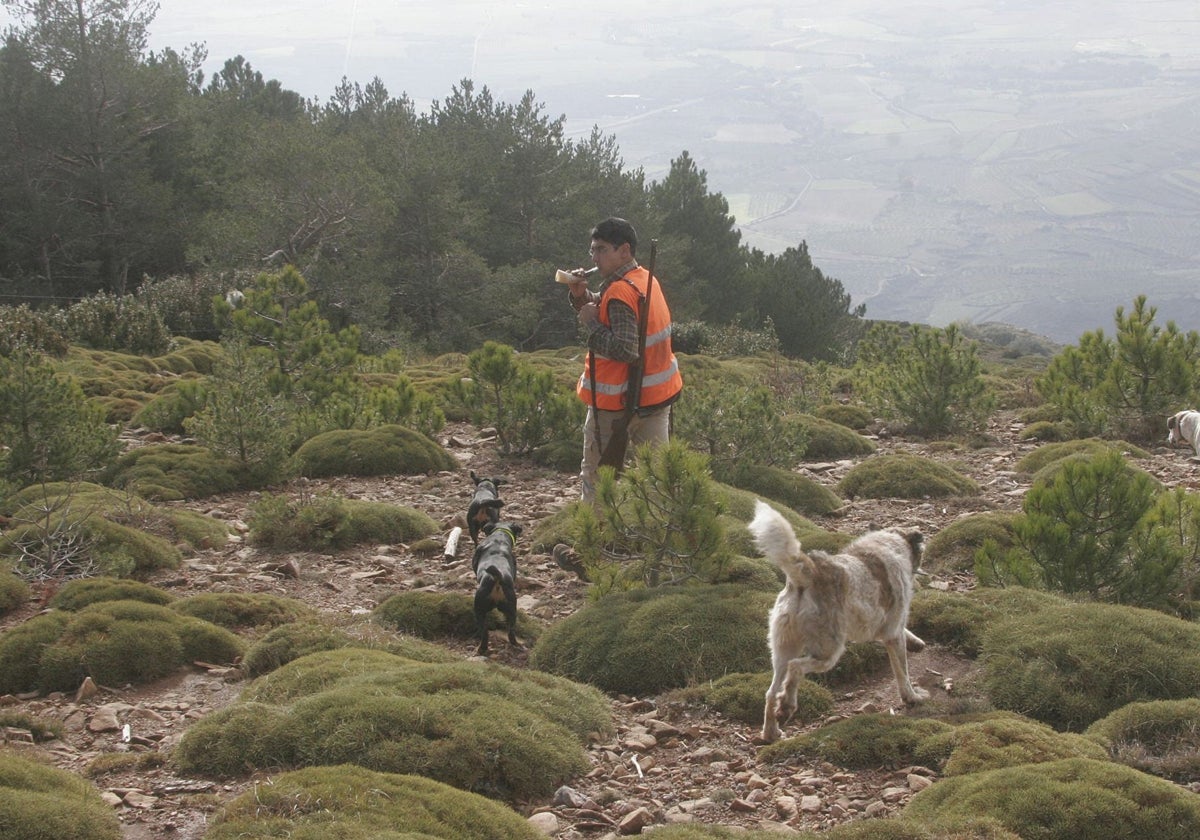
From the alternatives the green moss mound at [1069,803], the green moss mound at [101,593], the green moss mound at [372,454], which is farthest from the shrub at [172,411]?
the green moss mound at [1069,803]

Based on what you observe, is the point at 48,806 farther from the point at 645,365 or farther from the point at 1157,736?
the point at 645,365

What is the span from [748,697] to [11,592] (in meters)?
5.30

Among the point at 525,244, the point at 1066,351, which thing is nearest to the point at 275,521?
the point at 1066,351

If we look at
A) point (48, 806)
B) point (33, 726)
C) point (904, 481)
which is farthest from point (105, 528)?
point (904, 481)

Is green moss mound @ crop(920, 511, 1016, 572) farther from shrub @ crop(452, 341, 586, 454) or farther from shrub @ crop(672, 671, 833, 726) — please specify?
shrub @ crop(452, 341, 586, 454)

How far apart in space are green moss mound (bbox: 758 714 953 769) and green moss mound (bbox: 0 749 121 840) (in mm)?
2989

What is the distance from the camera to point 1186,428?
14.2 m

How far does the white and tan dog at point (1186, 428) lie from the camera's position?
13.9 metres

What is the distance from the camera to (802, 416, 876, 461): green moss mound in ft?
51.4

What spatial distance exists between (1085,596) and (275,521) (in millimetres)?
6830

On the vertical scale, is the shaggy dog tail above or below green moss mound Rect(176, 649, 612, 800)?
above

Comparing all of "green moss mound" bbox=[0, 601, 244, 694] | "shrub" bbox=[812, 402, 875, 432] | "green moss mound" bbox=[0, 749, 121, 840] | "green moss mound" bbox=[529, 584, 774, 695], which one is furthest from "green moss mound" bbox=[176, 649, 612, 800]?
"shrub" bbox=[812, 402, 875, 432]

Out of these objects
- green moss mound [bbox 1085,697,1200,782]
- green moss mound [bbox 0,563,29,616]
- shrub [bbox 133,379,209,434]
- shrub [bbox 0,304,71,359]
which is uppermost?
shrub [bbox 0,304,71,359]

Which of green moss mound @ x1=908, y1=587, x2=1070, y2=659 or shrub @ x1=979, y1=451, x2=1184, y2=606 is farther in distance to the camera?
shrub @ x1=979, y1=451, x2=1184, y2=606
